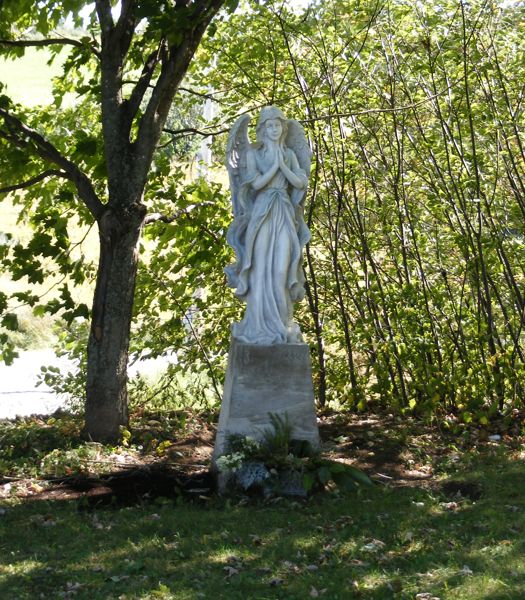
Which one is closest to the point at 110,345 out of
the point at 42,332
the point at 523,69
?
the point at 523,69

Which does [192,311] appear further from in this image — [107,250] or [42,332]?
[42,332]

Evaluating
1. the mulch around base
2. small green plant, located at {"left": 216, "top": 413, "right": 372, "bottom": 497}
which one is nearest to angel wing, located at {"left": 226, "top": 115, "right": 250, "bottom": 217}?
small green plant, located at {"left": 216, "top": 413, "right": 372, "bottom": 497}

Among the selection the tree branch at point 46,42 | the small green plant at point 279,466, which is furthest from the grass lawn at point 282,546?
the tree branch at point 46,42

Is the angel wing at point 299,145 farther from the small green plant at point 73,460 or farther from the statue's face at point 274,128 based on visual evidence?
the small green plant at point 73,460

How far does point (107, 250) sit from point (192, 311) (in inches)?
88.6

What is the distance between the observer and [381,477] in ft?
26.5

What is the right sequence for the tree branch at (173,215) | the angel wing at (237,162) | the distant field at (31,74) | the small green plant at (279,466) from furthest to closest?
the distant field at (31,74)
the tree branch at (173,215)
the angel wing at (237,162)
the small green plant at (279,466)

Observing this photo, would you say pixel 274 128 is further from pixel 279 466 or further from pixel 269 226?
pixel 279 466

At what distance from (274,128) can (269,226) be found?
2.74 feet

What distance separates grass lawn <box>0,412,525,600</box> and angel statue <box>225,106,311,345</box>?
1525 mm

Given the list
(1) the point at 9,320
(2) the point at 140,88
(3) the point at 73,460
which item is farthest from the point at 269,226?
(1) the point at 9,320

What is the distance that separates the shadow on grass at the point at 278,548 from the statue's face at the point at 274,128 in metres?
3.03

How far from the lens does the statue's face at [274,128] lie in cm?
783

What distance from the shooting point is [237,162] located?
8.07m
